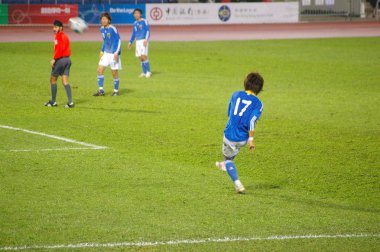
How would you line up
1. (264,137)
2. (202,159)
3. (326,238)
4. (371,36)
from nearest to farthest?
(326,238) → (202,159) → (264,137) → (371,36)

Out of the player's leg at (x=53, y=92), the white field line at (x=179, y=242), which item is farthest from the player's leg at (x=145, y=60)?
the white field line at (x=179, y=242)

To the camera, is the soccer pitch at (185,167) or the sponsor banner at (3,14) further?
the sponsor banner at (3,14)

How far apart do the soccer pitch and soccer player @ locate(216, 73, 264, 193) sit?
0.68 meters

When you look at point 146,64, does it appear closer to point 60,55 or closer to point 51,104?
point 51,104

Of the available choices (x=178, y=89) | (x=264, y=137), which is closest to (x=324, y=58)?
(x=178, y=89)

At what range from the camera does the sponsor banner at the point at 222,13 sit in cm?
4659

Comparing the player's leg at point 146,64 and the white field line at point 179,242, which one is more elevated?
the white field line at point 179,242

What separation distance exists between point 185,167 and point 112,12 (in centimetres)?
3463

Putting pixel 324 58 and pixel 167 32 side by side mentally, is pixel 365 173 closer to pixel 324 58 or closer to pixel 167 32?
pixel 324 58

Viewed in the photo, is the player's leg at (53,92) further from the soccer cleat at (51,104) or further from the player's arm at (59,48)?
the player's arm at (59,48)

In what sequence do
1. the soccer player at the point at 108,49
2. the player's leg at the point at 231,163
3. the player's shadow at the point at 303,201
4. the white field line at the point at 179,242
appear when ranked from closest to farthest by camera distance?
the white field line at the point at 179,242, the player's shadow at the point at 303,201, the player's leg at the point at 231,163, the soccer player at the point at 108,49

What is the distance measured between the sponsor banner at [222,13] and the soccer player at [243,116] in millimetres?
36314

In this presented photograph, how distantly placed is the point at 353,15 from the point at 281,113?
3616 cm

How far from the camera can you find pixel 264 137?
15641mm
